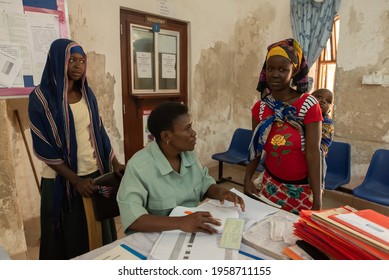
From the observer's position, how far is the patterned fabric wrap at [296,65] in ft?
4.65

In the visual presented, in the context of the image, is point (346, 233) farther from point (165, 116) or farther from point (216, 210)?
point (165, 116)

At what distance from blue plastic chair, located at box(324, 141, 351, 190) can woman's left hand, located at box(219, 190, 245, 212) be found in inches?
81.1

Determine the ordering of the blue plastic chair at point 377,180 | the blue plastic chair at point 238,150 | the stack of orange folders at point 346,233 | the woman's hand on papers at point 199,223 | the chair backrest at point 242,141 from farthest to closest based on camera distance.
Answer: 1. the chair backrest at point 242,141
2. the blue plastic chair at point 238,150
3. the blue plastic chair at point 377,180
4. the woman's hand on papers at point 199,223
5. the stack of orange folders at point 346,233

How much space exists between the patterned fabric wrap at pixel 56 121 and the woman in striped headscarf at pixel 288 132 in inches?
42.1

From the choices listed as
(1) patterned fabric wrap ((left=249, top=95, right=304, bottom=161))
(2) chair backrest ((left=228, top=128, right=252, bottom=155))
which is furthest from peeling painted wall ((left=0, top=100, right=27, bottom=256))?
(2) chair backrest ((left=228, top=128, right=252, bottom=155))

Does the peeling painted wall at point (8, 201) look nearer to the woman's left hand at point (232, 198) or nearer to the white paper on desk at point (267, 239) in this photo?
the woman's left hand at point (232, 198)

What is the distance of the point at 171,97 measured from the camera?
4000mm

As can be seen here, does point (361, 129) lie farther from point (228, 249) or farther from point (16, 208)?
point (16, 208)

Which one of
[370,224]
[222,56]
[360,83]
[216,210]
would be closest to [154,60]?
[222,56]

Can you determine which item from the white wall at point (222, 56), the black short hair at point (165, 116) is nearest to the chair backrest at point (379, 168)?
the white wall at point (222, 56)

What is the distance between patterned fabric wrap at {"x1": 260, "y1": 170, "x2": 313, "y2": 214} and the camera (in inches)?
58.5

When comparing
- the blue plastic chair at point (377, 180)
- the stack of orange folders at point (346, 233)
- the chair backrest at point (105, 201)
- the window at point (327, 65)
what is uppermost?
the window at point (327, 65)

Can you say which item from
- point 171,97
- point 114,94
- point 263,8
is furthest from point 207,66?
point 114,94
